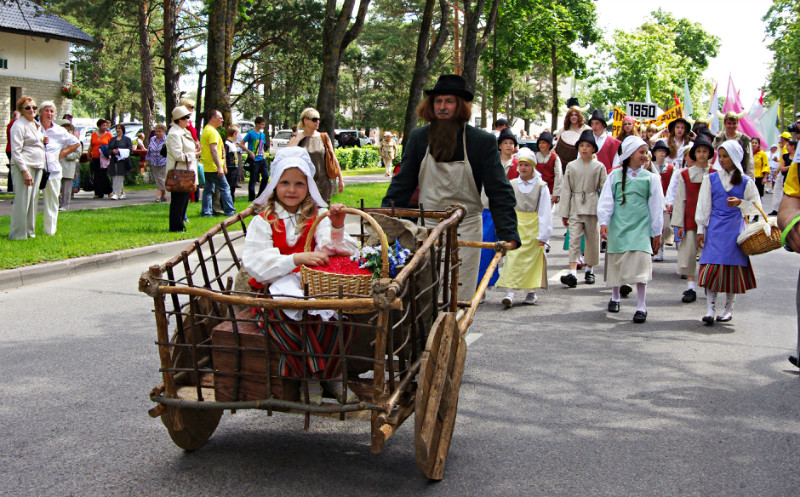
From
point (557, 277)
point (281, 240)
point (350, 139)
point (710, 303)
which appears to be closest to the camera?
point (281, 240)

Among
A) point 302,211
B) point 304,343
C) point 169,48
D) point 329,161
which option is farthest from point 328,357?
point 169,48

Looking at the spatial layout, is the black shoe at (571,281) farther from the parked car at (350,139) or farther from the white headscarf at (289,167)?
the parked car at (350,139)

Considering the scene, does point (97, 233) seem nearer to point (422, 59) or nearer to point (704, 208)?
point (704, 208)

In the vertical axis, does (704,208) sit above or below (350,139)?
below

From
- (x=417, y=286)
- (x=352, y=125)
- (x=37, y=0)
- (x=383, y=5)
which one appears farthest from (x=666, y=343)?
(x=352, y=125)

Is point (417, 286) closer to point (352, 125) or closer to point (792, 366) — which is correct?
point (792, 366)

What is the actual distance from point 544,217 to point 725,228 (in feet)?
Result: 6.03

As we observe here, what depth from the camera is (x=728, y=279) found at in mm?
8359

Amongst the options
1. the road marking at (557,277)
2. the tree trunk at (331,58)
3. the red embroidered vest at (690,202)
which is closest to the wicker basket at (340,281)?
the red embroidered vest at (690,202)

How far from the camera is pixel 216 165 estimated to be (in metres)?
15.0

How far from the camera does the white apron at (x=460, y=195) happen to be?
5.75 metres

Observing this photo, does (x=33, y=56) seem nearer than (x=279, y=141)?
Yes

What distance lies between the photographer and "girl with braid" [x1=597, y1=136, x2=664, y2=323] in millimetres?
8516

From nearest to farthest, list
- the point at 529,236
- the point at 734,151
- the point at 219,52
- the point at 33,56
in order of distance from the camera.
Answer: the point at 734,151 < the point at 529,236 < the point at 219,52 < the point at 33,56
